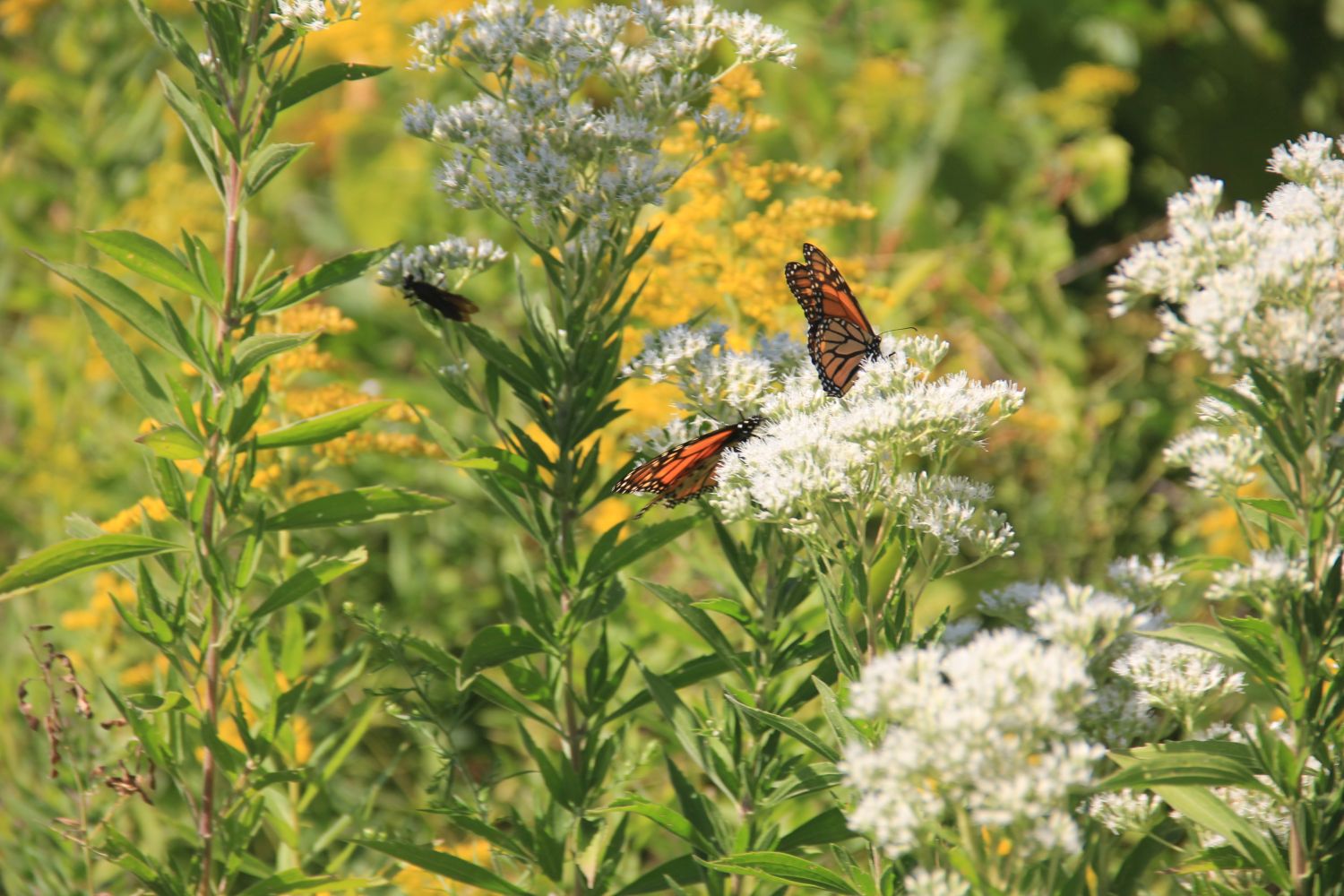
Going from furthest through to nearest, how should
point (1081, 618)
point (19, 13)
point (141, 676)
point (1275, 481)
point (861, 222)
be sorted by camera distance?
point (861, 222)
point (19, 13)
point (141, 676)
point (1275, 481)
point (1081, 618)

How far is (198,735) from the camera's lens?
2.15 meters

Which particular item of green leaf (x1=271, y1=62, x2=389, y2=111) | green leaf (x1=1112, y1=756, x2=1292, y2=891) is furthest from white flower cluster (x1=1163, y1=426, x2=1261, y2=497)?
green leaf (x1=271, y1=62, x2=389, y2=111)

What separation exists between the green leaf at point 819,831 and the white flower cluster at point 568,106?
0.96 m

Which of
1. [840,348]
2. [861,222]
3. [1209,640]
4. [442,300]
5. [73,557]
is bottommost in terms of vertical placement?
[73,557]

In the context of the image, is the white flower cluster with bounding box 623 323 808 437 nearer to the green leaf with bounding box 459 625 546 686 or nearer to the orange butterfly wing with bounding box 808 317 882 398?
the orange butterfly wing with bounding box 808 317 882 398

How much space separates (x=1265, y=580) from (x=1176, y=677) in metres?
0.28

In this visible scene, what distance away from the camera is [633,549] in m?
1.84

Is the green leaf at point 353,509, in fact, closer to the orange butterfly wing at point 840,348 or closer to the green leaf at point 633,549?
the green leaf at point 633,549

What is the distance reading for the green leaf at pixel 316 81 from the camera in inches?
69.8

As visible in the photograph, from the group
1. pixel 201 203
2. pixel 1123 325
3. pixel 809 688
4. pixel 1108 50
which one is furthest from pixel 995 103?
pixel 809 688

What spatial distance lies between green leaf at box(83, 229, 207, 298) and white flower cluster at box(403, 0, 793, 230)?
0.41m

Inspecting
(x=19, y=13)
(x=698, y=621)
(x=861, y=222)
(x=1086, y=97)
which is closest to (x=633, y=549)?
(x=698, y=621)

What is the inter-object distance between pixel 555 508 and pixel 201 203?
2480 millimetres

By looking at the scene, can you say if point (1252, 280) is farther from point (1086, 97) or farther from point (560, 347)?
point (1086, 97)
